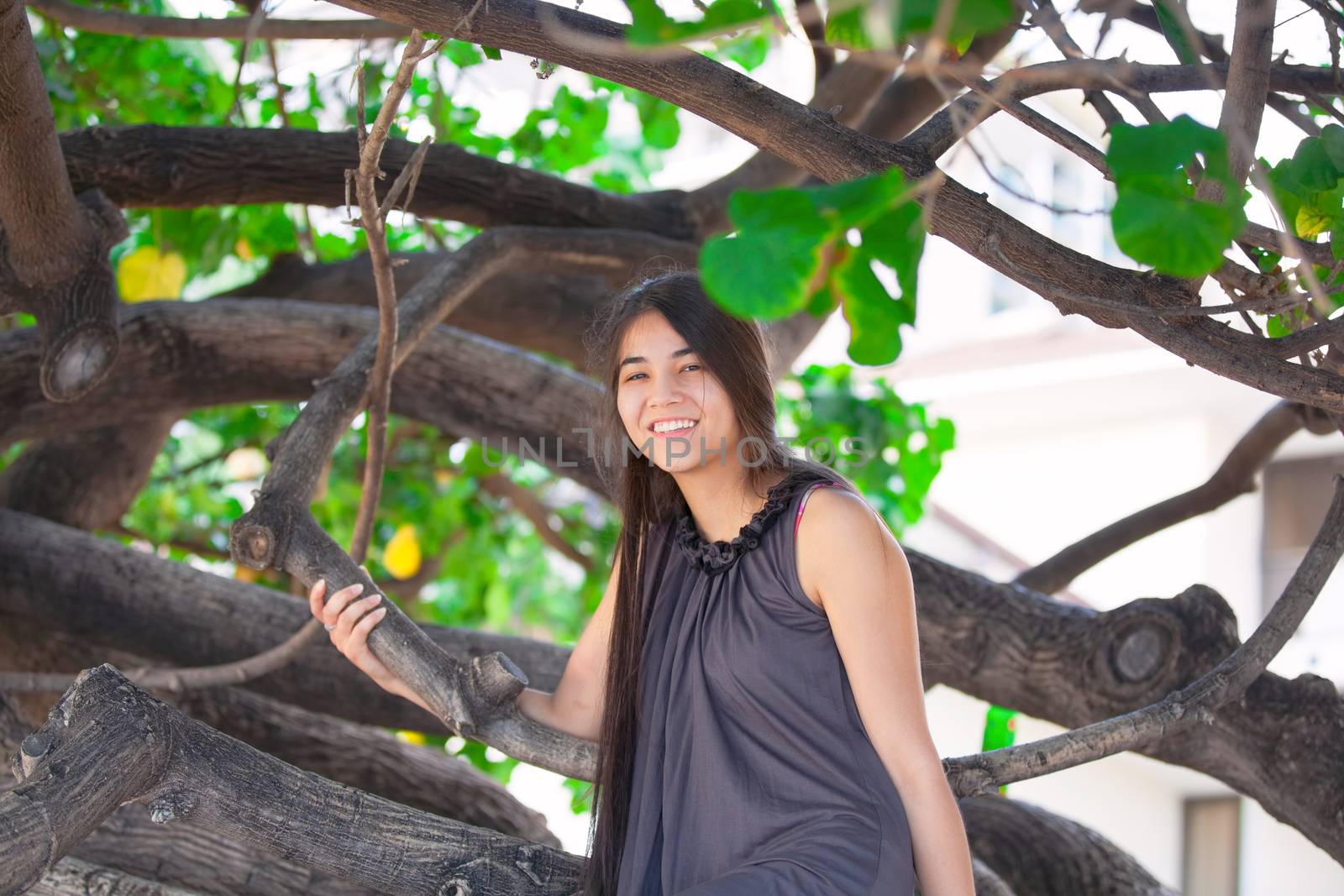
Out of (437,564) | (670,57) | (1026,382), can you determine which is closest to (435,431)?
(437,564)

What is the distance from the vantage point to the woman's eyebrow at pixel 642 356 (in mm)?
1905

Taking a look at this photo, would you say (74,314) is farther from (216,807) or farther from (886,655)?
(886,655)

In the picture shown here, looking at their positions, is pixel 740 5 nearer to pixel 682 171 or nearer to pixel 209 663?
pixel 209 663

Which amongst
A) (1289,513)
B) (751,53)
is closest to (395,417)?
(751,53)

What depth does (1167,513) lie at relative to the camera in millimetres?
3131

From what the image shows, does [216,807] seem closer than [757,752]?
Yes

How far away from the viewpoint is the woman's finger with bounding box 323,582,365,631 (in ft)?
6.22

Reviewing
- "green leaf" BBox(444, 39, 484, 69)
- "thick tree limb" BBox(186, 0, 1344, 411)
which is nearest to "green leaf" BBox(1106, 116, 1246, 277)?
"thick tree limb" BBox(186, 0, 1344, 411)

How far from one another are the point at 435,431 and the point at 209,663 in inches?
67.9

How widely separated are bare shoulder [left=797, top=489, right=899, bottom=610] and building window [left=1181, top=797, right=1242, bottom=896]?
5912 millimetres

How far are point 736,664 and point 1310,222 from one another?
859 millimetres

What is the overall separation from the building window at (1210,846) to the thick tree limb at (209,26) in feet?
19.5

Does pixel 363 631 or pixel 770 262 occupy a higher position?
pixel 363 631

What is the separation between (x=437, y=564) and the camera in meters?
4.66
